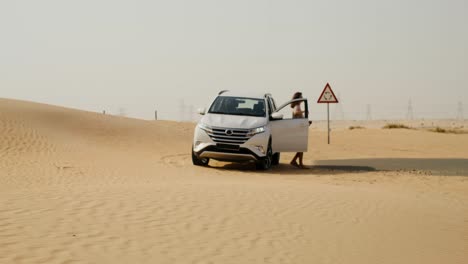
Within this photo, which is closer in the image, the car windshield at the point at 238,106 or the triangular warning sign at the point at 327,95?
the car windshield at the point at 238,106

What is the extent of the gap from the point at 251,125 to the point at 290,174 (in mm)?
1832

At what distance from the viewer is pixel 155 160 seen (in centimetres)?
1850

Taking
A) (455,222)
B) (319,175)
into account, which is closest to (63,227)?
(455,222)

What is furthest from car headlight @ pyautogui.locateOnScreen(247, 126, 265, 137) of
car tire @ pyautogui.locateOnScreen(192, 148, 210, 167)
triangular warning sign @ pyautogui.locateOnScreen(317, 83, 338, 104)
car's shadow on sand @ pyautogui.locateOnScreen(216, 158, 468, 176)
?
triangular warning sign @ pyautogui.locateOnScreen(317, 83, 338, 104)

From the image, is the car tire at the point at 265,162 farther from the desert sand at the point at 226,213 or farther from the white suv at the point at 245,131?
the desert sand at the point at 226,213

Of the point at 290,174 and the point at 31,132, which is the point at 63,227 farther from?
the point at 31,132

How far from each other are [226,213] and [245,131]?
21.4ft

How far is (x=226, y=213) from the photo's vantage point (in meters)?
8.20

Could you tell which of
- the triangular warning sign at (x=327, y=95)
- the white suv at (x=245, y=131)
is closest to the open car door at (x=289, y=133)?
the white suv at (x=245, y=131)

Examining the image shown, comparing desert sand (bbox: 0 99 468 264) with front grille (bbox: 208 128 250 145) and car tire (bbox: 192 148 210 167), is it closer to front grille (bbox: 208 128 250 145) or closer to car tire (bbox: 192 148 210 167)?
car tire (bbox: 192 148 210 167)

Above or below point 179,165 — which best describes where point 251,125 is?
above

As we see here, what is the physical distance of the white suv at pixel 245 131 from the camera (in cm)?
1465

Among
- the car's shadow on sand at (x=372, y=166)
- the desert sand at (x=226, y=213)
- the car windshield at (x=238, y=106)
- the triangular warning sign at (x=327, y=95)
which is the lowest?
the car's shadow on sand at (x=372, y=166)

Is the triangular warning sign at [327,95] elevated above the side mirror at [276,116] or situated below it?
above
